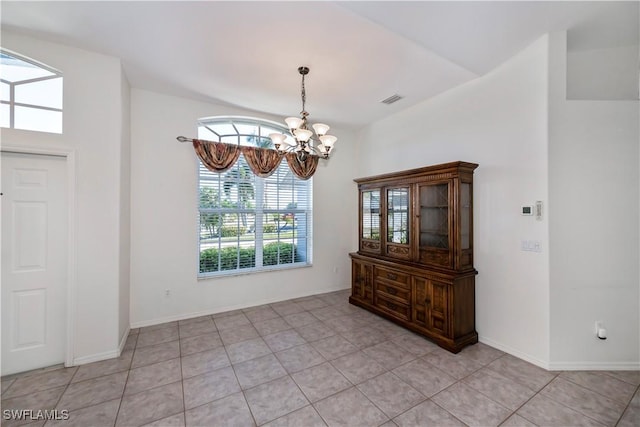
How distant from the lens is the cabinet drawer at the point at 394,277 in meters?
3.48

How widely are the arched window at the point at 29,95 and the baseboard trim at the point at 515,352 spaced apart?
5.17m

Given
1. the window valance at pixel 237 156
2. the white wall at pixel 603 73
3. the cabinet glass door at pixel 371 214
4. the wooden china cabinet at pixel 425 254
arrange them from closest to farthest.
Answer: the white wall at pixel 603 73 → the wooden china cabinet at pixel 425 254 → the window valance at pixel 237 156 → the cabinet glass door at pixel 371 214

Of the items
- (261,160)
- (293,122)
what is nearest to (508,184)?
(293,122)

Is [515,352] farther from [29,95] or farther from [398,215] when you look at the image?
[29,95]

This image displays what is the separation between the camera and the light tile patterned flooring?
6.50 feet

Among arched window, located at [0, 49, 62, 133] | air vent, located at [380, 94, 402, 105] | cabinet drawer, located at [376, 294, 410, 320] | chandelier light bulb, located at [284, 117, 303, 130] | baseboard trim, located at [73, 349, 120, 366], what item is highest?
air vent, located at [380, 94, 402, 105]

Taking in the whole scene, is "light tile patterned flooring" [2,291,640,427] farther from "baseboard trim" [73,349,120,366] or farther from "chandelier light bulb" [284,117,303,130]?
"chandelier light bulb" [284,117,303,130]

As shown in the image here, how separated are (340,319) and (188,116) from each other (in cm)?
372

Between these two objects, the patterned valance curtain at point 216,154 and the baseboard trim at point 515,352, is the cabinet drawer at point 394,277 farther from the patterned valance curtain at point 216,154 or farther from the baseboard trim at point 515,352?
the patterned valance curtain at point 216,154

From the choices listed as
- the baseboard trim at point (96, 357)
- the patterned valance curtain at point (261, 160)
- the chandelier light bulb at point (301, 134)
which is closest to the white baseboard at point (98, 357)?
the baseboard trim at point (96, 357)

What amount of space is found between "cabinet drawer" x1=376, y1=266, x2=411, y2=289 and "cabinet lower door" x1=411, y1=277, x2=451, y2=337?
0.39 ft

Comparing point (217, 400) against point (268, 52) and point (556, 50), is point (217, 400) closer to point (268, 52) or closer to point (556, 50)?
point (268, 52)

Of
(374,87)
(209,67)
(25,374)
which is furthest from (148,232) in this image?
(374,87)

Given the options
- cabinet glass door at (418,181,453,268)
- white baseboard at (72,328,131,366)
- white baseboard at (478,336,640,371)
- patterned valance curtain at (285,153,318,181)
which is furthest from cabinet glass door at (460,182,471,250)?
white baseboard at (72,328,131,366)
